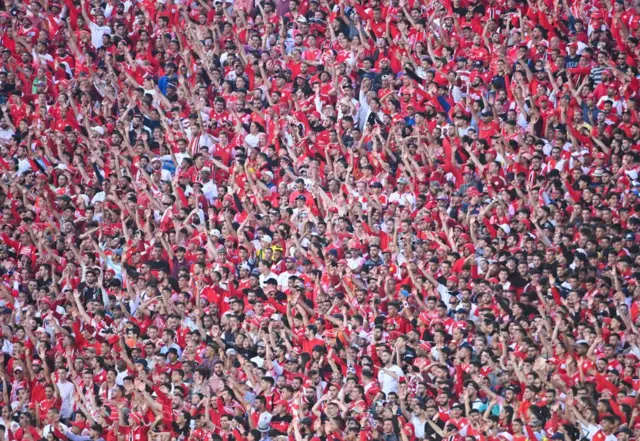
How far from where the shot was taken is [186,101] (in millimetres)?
14703

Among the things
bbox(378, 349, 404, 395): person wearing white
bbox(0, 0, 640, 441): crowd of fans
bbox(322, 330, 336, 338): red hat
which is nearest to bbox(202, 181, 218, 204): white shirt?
bbox(0, 0, 640, 441): crowd of fans

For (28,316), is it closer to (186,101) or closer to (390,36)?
(186,101)

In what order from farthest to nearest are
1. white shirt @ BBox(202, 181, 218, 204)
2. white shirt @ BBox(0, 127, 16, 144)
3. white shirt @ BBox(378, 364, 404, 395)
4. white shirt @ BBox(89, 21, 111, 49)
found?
white shirt @ BBox(89, 21, 111, 49) → white shirt @ BBox(0, 127, 16, 144) → white shirt @ BBox(202, 181, 218, 204) → white shirt @ BBox(378, 364, 404, 395)

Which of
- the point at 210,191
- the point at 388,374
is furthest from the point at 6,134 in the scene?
the point at 388,374

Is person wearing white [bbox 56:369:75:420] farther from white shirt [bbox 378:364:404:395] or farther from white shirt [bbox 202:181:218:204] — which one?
white shirt [bbox 378:364:404:395]

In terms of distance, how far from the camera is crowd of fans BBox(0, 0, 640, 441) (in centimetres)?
1247

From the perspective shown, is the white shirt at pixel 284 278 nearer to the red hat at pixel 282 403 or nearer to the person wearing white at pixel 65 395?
the red hat at pixel 282 403

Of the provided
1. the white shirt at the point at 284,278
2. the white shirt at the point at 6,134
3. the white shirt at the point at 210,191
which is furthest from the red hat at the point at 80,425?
the white shirt at the point at 6,134

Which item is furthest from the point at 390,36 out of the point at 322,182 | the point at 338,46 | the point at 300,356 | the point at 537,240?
the point at 300,356

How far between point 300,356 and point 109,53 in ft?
13.8

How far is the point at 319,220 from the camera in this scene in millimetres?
13656

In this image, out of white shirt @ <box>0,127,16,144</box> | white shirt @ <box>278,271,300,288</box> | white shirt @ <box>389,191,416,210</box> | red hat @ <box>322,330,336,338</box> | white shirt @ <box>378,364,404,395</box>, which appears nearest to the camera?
white shirt @ <box>378,364,404,395</box>

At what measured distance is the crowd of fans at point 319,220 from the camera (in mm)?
12469

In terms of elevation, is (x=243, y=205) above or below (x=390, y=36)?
below
